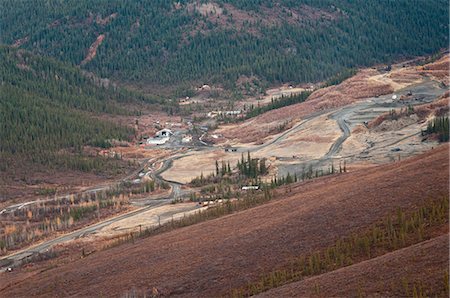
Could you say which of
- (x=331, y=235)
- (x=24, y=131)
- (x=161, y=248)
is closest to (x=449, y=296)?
(x=331, y=235)

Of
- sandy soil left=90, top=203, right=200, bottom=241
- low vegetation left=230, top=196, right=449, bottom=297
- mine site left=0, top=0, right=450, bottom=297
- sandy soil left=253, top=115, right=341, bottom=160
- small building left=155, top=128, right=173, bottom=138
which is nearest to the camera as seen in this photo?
low vegetation left=230, top=196, right=449, bottom=297

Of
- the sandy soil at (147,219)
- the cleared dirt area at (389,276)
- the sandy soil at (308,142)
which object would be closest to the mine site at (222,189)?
the cleared dirt area at (389,276)

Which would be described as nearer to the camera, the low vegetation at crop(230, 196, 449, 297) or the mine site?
the low vegetation at crop(230, 196, 449, 297)

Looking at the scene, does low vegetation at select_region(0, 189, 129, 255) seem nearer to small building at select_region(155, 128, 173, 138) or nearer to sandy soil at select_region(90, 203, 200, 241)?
sandy soil at select_region(90, 203, 200, 241)

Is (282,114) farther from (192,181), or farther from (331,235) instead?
(331,235)

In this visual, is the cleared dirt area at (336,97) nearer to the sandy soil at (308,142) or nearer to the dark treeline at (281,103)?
the dark treeline at (281,103)

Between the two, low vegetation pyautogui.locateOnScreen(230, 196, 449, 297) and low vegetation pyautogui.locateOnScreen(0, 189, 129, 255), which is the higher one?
low vegetation pyautogui.locateOnScreen(230, 196, 449, 297)

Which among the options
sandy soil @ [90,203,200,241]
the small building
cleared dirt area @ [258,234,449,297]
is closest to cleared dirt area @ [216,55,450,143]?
the small building
